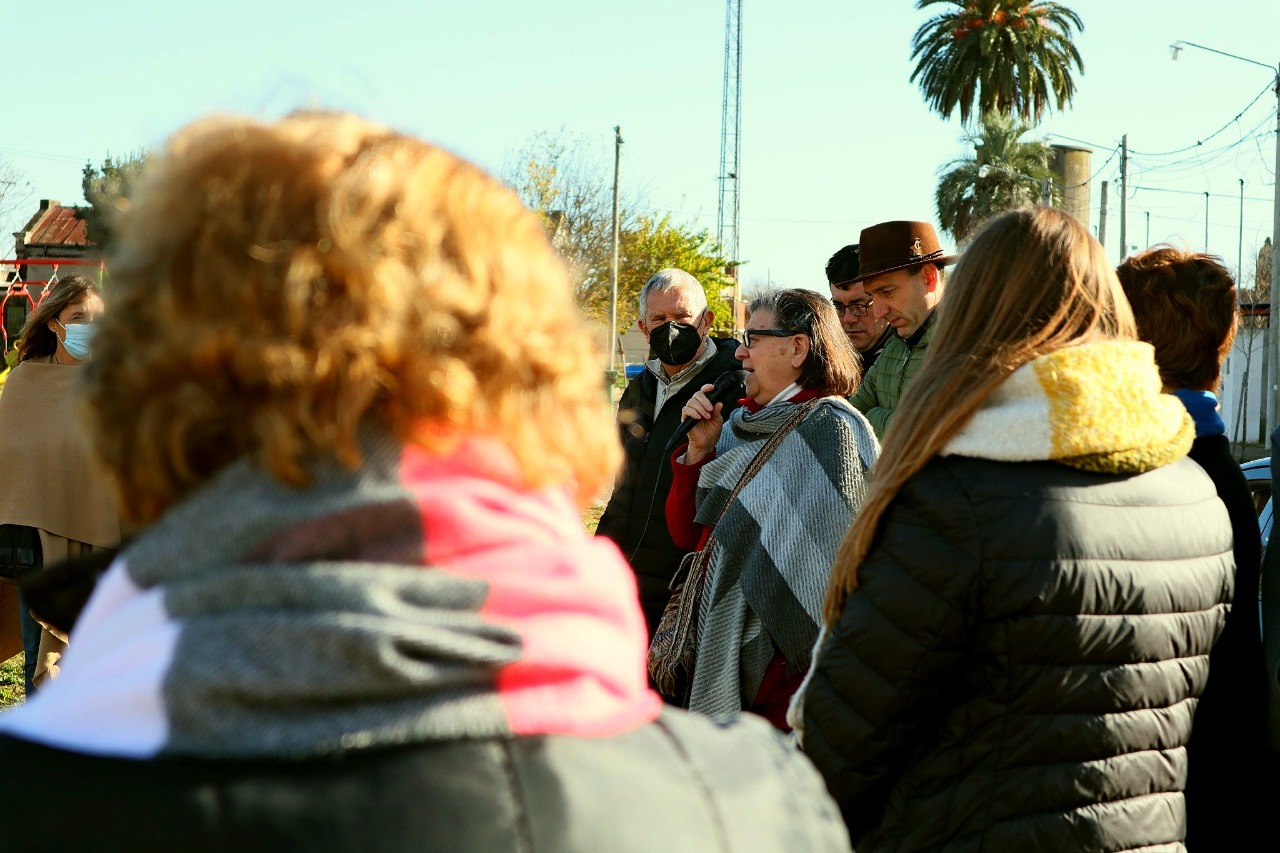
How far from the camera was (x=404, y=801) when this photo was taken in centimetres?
91

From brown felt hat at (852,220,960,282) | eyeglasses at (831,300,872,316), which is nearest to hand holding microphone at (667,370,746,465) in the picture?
brown felt hat at (852,220,960,282)

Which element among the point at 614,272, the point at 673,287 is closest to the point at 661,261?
the point at 614,272

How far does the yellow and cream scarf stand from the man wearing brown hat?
206cm

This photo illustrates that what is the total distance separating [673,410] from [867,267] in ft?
2.87

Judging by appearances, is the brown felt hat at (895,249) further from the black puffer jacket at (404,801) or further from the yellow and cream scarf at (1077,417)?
the black puffer jacket at (404,801)

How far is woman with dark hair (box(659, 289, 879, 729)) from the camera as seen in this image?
308 cm

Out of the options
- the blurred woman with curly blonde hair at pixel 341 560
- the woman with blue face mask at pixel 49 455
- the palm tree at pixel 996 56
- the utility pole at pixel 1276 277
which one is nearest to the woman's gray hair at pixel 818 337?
the blurred woman with curly blonde hair at pixel 341 560

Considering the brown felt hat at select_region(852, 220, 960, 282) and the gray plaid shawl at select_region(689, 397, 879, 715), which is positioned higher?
the brown felt hat at select_region(852, 220, 960, 282)

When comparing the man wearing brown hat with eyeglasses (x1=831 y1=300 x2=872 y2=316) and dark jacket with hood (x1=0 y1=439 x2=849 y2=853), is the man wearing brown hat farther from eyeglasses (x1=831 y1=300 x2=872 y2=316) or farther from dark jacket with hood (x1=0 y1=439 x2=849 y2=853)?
dark jacket with hood (x1=0 y1=439 x2=849 y2=853)

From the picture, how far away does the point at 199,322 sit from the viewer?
936 mm

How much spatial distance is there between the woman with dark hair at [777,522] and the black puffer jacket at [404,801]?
2.06 metres

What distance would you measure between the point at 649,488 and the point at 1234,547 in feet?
7.15

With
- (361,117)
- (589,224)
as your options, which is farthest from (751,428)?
(589,224)

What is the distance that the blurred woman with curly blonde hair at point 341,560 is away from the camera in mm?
885
